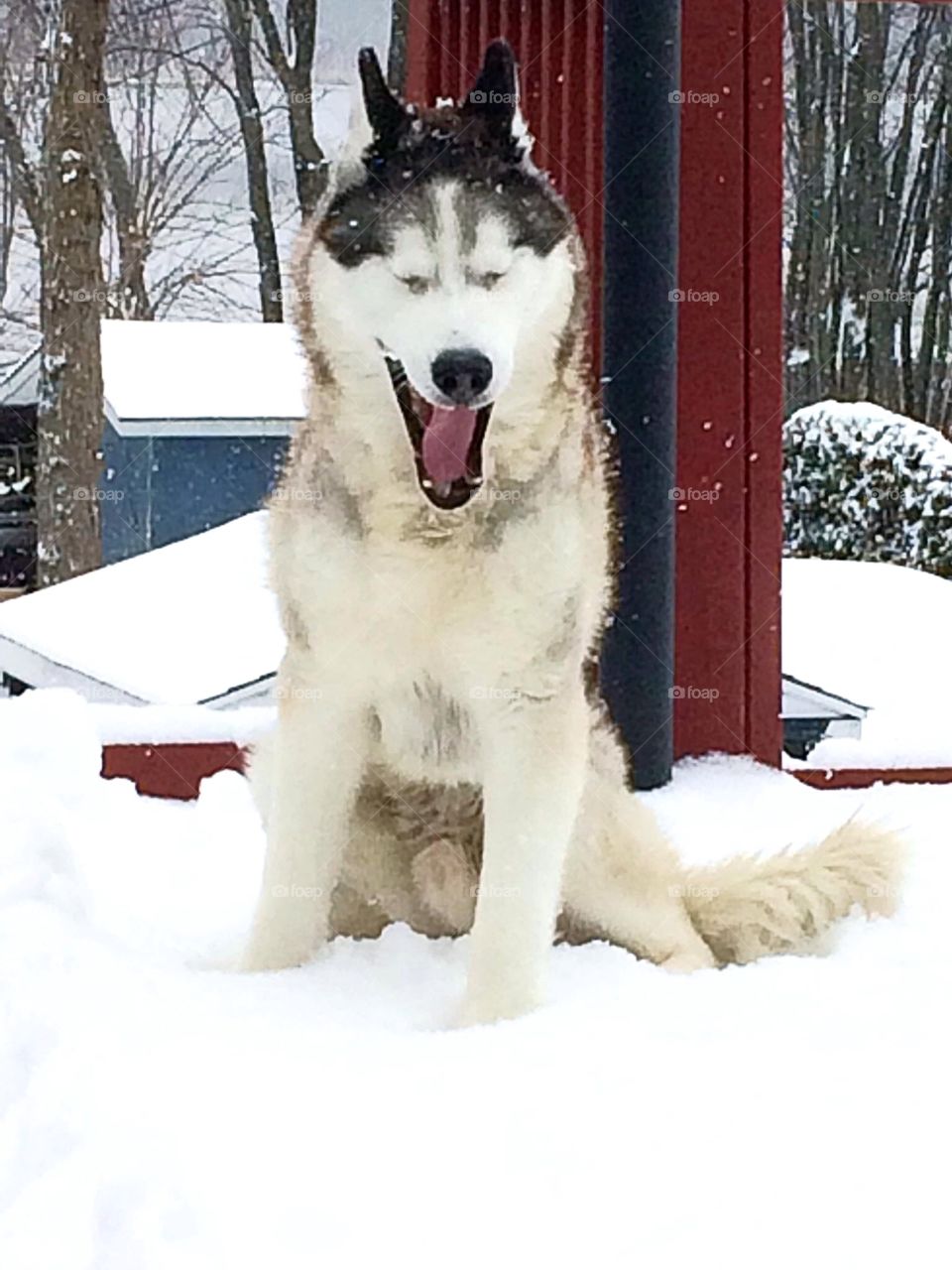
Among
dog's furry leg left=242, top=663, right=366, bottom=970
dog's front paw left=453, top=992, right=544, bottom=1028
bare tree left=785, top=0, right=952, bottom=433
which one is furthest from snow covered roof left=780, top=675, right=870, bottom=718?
bare tree left=785, top=0, right=952, bottom=433

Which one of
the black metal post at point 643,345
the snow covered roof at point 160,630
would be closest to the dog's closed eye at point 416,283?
the black metal post at point 643,345

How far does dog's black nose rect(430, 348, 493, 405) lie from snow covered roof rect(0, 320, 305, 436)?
167 inches

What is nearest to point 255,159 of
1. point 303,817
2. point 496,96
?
point 496,96

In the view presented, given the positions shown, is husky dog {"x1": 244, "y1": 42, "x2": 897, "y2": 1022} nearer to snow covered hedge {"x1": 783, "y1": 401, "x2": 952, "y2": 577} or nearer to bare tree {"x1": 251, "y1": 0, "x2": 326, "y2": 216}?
bare tree {"x1": 251, "y1": 0, "x2": 326, "y2": 216}

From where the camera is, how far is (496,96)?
2.19 m

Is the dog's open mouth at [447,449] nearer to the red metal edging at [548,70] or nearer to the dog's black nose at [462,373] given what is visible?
the dog's black nose at [462,373]

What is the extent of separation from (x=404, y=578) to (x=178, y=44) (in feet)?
19.9

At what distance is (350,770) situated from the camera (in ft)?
7.84

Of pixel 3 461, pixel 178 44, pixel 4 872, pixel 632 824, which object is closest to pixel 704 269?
pixel 632 824

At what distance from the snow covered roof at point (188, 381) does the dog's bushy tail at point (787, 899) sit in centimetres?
390

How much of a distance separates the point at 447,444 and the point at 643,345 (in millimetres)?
1625

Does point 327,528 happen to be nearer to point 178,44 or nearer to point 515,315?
point 515,315

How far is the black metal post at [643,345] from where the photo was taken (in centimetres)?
357

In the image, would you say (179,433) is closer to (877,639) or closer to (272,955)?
(877,639)
